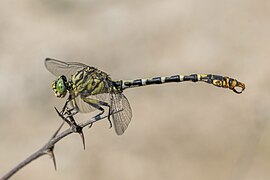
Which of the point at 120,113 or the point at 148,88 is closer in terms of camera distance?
the point at 120,113

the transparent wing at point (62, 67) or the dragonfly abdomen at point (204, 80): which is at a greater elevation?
the transparent wing at point (62, 67)

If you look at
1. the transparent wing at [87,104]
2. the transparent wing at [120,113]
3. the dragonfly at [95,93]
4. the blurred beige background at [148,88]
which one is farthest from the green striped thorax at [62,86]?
the blurred beige background at [148,88]

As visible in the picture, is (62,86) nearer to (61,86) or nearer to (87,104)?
(61,86)

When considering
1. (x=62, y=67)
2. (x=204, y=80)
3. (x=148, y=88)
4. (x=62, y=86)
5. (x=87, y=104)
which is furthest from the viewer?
(x=148, y=88)

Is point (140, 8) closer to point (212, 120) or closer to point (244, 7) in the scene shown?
point (244, 7)

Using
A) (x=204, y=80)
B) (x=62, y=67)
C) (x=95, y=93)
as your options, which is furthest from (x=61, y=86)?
(x=204, y=80)

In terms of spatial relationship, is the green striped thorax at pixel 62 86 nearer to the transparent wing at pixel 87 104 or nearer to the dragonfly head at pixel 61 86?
the dragonfly head at pixel 61 86

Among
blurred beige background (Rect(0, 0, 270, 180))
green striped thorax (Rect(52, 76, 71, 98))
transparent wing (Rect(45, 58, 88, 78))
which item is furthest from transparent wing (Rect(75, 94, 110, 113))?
blurred beige background (Rect(0, 0, 270, 180))
